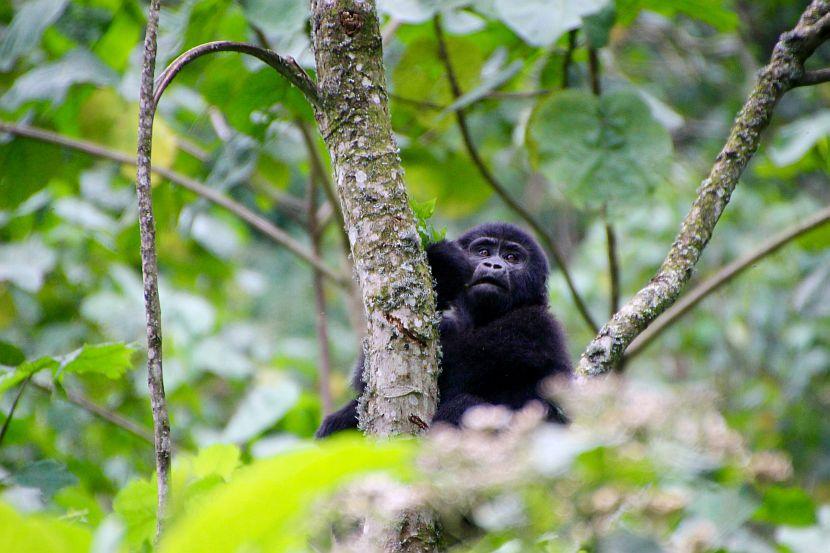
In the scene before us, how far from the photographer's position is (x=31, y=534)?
37.7 inches

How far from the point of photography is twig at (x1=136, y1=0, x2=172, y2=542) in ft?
6.09

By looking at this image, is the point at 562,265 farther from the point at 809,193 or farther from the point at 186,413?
the point at 809,193

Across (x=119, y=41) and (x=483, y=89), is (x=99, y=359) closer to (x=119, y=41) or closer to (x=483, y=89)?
(x=483, y=89)

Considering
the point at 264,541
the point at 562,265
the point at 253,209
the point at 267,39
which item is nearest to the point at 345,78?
the point at 264,541

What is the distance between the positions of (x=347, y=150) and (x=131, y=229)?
2646mm

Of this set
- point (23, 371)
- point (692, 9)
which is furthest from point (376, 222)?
point (692, 9)

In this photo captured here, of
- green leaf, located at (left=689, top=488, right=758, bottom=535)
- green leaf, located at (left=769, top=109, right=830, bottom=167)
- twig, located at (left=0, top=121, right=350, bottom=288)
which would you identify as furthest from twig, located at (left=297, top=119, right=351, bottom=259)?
green leaf, located at (left=689, top=488, right=758, bottom=535)

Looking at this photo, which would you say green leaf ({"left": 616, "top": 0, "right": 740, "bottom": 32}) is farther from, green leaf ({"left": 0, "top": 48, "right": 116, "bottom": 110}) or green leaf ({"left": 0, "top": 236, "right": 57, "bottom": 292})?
green leaf ({"left": 0, "top": 236, "right": 57, "bottom": 292})

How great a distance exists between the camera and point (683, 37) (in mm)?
8805

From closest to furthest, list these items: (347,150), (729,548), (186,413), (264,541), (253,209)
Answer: (264,541) < (347,150) < (729,548) < (253,209) < (186,413)

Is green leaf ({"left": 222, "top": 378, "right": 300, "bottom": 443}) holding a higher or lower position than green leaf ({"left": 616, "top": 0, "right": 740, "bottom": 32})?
lower

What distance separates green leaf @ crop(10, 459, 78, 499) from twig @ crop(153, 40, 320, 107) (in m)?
1.34

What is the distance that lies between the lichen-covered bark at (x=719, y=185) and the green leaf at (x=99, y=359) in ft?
4.63

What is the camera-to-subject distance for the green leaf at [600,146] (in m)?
3.66
